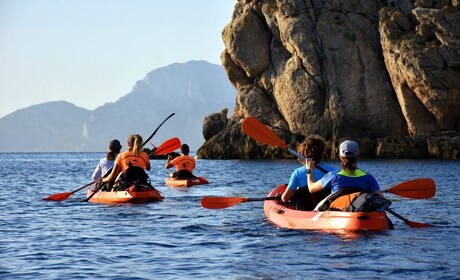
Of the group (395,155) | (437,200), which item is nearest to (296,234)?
(437,200)

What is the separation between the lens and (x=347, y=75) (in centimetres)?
6844

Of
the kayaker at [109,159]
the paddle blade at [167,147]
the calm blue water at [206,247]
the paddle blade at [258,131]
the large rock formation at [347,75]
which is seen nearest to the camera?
the calm blue water at [206,247]

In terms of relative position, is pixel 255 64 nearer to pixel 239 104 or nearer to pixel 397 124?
pixel 239 104

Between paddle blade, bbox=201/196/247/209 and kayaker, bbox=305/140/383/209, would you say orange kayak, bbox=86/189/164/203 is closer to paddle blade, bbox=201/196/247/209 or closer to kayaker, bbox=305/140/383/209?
paddle blade, bbox=201/196/247/209

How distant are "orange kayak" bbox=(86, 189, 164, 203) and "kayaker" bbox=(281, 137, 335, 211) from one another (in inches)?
247

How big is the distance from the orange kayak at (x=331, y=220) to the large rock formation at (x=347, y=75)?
158 feet

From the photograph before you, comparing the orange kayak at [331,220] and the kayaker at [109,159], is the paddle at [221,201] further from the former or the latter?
the kayaker at [109,159]

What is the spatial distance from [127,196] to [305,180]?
726cm

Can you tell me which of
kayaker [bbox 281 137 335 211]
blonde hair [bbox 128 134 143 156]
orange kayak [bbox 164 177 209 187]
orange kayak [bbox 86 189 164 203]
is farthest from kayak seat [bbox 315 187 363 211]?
orange kayak [bbox 164 177 209 187]

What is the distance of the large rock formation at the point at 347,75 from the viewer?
61.5 m

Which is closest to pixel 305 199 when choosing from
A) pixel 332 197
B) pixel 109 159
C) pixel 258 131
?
pixel 332 197

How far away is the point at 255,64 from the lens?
73.6 meters

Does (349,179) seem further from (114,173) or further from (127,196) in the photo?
(114,173)

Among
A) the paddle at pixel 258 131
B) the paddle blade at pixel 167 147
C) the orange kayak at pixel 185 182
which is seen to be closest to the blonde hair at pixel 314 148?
the paddle at pixel 258 131
